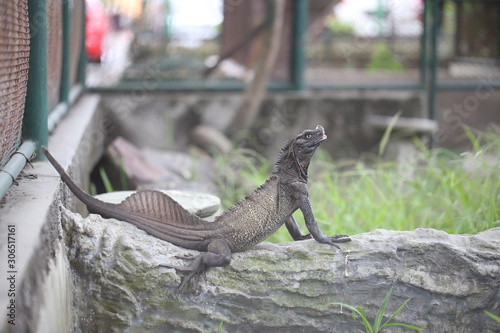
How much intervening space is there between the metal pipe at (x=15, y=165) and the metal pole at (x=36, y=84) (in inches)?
2.9

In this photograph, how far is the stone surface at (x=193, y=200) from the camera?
3525 millimetres

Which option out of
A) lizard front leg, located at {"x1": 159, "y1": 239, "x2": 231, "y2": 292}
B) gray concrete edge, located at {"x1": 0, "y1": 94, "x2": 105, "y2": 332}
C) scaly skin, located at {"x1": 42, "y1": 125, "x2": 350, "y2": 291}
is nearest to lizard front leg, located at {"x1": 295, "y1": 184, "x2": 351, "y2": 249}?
scaly skin, located at {"x1": 42, "y1": 125, "x2": 350, "y2": 291}

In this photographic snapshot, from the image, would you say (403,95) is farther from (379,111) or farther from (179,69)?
(179,69)

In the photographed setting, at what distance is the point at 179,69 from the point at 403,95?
2864 millimetres

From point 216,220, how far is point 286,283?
46 cm

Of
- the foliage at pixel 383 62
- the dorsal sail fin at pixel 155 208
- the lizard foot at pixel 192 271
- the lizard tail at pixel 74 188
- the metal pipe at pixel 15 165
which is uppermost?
the foliage at pixel 383 62

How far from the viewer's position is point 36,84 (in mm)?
3236

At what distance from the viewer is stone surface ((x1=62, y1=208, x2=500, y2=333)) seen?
2818 millimetres

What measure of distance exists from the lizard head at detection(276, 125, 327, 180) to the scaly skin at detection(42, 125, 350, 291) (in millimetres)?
11

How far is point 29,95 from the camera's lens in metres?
3.23

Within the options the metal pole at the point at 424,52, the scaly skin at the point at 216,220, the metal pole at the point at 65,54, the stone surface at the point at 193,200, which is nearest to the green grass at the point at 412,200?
the stone surface at the point at 193,200

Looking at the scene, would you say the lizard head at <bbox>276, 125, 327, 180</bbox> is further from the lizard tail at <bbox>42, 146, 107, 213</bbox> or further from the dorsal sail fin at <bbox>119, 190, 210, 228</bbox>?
the lizard tail at <bbox>42, 146, 107, 213</bbox>

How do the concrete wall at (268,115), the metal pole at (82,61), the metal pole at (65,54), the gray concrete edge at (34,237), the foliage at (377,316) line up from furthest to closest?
1. the concrete wall at (268,115)
2. the metal pole at (82,61)
3. the metal pole at (65,54)
4. the foliage at (377,316)
5. the gray concrete edge at (34,237)

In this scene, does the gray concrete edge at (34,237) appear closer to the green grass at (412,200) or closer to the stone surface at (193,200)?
the stone surface at (193,200)
